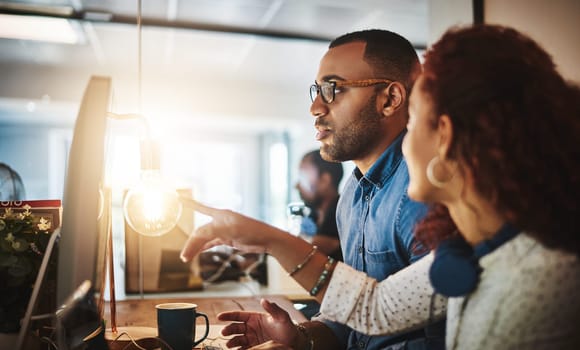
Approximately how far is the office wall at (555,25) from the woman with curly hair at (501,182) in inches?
58.7

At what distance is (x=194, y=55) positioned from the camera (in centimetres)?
544

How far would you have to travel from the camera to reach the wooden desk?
1.26 m

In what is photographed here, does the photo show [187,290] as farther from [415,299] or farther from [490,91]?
[490,91]

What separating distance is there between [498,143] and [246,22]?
382 centimetres

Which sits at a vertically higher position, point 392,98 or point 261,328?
point 392,98

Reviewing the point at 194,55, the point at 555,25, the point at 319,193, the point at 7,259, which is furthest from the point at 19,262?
Answer: the point at 194,55

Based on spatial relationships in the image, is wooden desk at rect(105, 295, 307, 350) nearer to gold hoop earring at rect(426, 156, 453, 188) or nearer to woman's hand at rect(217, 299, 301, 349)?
woman's hand at rect(217, 299, 301, 349)

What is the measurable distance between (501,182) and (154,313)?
4.28 ft

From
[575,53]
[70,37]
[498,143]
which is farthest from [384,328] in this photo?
[70,37]

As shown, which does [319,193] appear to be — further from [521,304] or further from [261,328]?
[521,304]

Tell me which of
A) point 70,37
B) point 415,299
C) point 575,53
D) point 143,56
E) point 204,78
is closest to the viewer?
A: point 415,299

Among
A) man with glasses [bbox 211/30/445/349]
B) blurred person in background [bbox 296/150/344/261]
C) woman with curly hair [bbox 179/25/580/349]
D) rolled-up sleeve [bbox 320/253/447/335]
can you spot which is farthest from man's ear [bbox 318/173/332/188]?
woman with curly hair [bbox 179/25/580/349]

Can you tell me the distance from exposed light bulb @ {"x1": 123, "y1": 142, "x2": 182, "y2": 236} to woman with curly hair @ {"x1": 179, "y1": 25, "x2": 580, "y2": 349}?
0.69m

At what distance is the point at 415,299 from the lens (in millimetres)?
901
